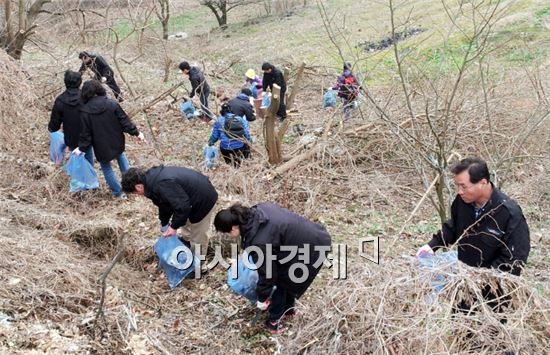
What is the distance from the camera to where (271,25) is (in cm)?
2195

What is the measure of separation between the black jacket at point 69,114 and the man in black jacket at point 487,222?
4.19 meters

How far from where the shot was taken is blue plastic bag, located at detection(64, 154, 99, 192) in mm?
5695

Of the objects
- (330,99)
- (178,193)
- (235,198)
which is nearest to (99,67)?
(330,99)

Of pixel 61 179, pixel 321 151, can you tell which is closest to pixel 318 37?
pixel 321 151

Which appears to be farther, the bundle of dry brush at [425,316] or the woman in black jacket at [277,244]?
the woman in black jacket at [277,244]

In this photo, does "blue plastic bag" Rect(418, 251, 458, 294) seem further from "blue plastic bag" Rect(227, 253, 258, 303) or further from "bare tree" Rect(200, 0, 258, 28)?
"bare tree" Rect(200, 0, 258, 28)

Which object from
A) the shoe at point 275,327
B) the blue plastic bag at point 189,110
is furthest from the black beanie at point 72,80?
the blue plastic bag at point 189,110

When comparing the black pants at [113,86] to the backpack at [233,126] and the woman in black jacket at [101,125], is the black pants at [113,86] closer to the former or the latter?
the backpack at [233,126]

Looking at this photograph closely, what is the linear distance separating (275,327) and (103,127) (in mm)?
2895

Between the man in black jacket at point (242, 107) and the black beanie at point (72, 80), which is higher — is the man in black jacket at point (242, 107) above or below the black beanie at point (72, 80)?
below

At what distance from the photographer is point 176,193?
13.2ft

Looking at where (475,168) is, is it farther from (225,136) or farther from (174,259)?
(225,136)

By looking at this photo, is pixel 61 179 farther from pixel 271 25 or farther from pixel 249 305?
pixel 271 25

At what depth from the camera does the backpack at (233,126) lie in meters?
6.46
